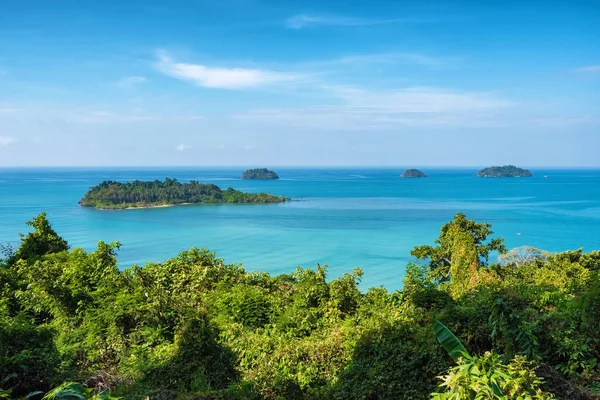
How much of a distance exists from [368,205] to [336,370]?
5749 cm

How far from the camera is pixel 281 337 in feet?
22.9

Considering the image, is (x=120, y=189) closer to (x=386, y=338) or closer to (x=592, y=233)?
(x=592, y=233)

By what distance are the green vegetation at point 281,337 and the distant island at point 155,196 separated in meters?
55.1

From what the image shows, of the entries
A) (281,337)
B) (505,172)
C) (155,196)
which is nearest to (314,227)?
(155,196)

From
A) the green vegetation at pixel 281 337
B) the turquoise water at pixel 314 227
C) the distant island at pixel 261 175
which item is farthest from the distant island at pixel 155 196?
the distant island at pixel 261 175

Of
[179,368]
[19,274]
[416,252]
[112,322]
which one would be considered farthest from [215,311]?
[416,252]

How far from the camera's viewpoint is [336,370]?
226 inches

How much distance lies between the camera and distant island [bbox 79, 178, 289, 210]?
201ft

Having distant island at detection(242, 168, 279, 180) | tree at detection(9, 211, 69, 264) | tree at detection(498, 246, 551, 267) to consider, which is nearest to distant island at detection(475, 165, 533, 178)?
distant island at detection(242, 168, 279, 180)

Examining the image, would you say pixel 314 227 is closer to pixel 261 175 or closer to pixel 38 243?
pixel 38 243

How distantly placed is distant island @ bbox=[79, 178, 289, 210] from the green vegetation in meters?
55.1

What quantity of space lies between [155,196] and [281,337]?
62.1 m

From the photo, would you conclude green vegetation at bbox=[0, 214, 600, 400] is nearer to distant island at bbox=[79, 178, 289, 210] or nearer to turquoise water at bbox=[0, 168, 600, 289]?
turquoise water at bbox=[0, 168, 600, 289]

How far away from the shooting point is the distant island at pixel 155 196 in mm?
61312
